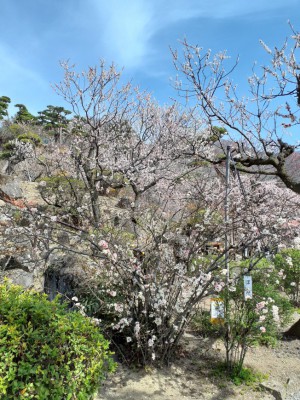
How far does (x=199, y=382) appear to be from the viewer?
3973mm

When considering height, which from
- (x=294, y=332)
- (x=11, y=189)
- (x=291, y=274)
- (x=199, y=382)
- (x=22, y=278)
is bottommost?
(x=199, y=382)

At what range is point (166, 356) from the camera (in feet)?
13.9

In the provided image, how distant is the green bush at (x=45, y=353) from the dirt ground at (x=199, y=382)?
110 cm

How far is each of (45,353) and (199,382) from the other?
7.50ft

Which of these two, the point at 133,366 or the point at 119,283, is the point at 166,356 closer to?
the point at 133,366

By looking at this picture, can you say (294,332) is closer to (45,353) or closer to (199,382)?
(199,382)

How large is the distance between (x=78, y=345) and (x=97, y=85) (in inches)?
350

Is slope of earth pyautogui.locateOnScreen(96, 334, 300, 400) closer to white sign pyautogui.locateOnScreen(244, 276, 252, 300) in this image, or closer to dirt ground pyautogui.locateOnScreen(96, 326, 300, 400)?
dirt ground pyautogui.locateOnScreen(96, 326, 300, 400)

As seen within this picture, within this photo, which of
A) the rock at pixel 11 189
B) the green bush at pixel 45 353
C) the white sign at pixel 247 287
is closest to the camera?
the green bush at pixel 45 353

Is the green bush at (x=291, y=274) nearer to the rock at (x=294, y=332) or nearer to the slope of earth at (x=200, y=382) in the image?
the rock at (x=294, y=332)

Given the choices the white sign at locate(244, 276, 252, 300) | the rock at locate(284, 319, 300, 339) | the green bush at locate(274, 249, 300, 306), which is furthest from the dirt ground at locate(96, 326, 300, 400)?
the green bush at locate(274, 249, 300, 306)

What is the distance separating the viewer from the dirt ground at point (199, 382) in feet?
12.1

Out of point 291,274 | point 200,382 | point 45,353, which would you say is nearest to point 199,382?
point 200,382

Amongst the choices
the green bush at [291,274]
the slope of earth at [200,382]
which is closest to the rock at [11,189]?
the green bush at [291,274]
